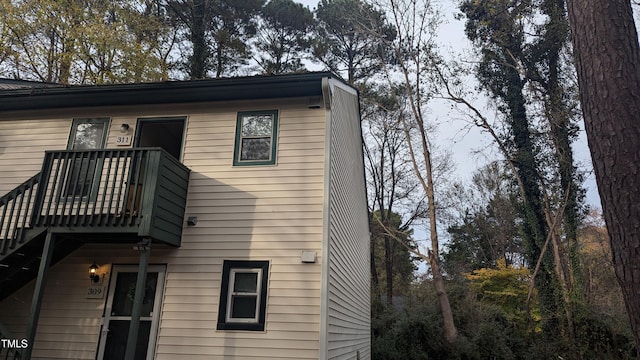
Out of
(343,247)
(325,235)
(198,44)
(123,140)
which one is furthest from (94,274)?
(198,44)

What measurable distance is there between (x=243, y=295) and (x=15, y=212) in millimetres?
4305

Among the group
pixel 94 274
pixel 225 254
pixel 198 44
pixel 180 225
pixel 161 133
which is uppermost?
pixel 198 44

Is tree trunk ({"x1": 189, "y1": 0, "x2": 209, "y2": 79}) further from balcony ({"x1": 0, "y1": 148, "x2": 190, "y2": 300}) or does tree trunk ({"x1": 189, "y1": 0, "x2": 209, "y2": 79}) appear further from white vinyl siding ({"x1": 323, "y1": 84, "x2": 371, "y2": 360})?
balcony ({"x1": 0, "y1": 148, "x2": 190, "y2": 300})

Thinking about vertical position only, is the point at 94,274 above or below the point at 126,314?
above

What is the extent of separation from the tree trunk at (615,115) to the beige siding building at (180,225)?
3995 mm

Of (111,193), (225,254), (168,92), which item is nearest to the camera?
(111,193)

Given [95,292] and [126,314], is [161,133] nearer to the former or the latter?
[95,292]

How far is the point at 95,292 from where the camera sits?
690cm

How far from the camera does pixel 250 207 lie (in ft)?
22.5

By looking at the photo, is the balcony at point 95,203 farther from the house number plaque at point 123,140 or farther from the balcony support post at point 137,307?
the house number plaque at point 123,140

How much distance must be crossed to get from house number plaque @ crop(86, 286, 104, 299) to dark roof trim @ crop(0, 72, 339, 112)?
3457 millimetres

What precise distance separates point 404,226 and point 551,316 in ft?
33.3

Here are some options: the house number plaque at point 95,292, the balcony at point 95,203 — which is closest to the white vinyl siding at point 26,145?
the balcony at point 95,203

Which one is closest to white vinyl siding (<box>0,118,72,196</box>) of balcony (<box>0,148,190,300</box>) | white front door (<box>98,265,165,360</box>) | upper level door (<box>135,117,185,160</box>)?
balcony (<box>0,148,190,300</box>)
